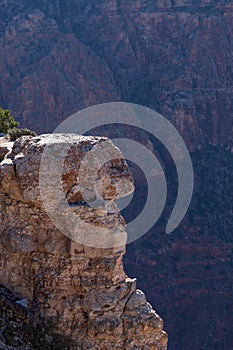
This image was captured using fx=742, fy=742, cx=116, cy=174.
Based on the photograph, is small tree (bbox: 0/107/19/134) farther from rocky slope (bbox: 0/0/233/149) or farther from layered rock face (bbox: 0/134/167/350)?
rocky slope (bbox: 0/0/233/149)

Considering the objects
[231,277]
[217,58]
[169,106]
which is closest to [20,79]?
[169,106]

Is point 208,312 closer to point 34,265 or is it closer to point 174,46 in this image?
point 174,46

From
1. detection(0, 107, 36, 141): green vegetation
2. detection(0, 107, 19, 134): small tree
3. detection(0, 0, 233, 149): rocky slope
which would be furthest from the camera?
detection(0, 0, 233, 149): rocky slope

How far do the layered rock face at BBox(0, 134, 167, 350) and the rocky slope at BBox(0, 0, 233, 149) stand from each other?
5854 cm

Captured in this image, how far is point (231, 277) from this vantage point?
65.1 m

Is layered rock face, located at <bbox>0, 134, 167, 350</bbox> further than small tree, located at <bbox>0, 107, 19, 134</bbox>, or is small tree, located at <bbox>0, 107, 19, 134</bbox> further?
small tree, located at <bbox>0, 107, 19, 134</bbox>

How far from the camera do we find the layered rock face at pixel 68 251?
15.2 meters

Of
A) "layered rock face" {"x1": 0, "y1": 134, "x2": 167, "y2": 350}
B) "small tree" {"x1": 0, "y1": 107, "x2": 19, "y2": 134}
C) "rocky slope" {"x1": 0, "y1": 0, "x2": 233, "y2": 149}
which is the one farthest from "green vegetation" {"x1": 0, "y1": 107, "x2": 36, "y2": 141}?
"rocky slope" {"x1": 0, "y1": 0, "x2": 233, "y2": 149}

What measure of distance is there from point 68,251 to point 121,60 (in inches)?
2588

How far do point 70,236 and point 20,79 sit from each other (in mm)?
62378

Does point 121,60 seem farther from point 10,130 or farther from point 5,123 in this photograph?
point 10,130

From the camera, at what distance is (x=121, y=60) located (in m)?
79.6

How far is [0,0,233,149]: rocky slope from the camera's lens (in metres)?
75.3

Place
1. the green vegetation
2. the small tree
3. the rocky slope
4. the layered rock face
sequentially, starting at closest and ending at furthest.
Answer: the layered rock face < the green vegetation < the small tree < the rocky slope
